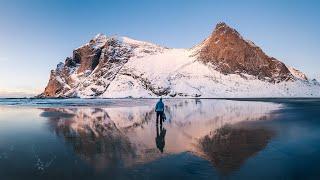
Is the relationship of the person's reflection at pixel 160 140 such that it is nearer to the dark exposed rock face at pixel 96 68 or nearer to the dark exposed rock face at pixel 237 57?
the dark exposed rock face at pixel 96 68

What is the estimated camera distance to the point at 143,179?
9617 mm

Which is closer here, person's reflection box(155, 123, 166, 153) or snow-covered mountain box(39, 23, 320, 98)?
person's reflection box(155, 123, 166, 153)

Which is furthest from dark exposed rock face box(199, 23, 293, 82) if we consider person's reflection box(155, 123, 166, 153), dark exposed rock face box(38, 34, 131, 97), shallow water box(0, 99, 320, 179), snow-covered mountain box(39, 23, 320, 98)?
shallow water box(0, 99, 320, 179)

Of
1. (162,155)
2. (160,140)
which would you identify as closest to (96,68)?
(160,140)

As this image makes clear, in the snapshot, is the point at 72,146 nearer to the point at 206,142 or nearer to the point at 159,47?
the point at 206,142

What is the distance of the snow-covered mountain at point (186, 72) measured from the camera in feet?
468

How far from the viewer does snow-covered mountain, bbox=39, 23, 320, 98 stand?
468 feet

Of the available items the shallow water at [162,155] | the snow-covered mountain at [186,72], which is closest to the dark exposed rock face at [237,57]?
the snow-covered mountain at [186,72]

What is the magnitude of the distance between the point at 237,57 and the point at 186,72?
29.5 m

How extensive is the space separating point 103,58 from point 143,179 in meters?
174

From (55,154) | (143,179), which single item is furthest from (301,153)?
(55,154)

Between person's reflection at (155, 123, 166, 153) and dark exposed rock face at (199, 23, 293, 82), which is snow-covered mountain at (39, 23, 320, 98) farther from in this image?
person's reflection at (155, 123, 166, 153)

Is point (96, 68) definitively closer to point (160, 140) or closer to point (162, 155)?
point (160, 140)

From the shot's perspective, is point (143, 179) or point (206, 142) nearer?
point (143, 179)
